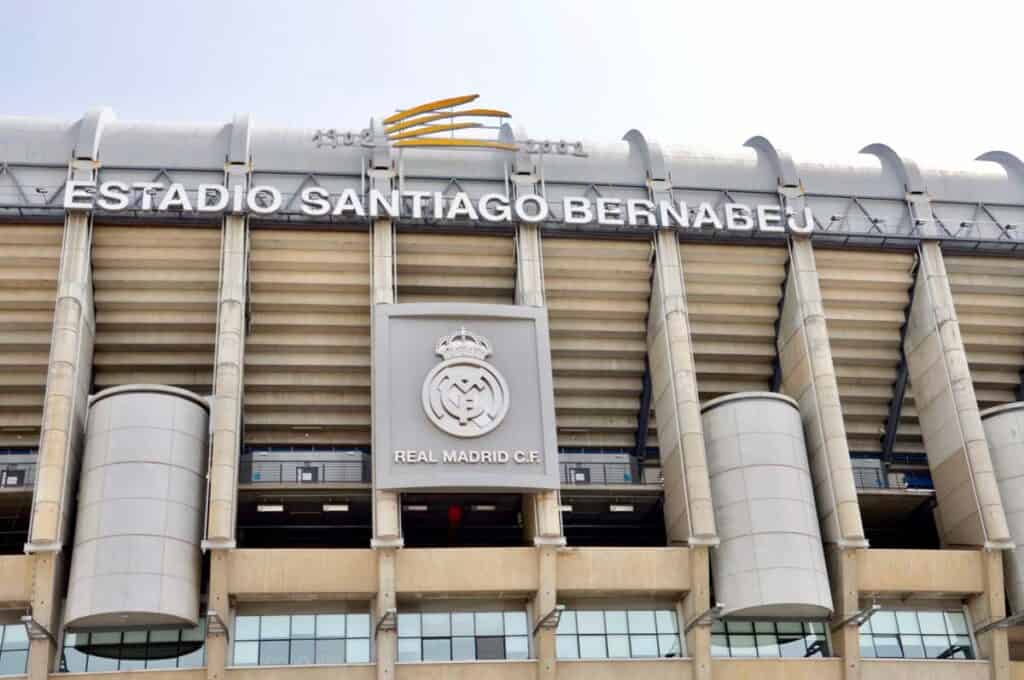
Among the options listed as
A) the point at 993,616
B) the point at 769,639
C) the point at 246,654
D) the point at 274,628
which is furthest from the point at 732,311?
the point at 246,654

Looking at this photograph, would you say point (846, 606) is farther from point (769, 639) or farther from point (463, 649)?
point (463, 649)

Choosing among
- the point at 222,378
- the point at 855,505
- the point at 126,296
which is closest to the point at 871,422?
the point at 855,505

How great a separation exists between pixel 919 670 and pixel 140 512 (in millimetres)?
29459

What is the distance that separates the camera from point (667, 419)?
50438 millimetres

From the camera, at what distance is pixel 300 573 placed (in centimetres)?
4469

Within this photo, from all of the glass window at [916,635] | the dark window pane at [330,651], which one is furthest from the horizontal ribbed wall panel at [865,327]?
the dark window pane at [330,651]

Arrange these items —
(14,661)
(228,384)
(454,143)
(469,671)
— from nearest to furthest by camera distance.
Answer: (14,661), (469,671), (228,384), (454,143)

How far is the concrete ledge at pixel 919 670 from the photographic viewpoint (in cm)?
4716

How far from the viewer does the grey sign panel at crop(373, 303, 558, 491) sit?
46625mm

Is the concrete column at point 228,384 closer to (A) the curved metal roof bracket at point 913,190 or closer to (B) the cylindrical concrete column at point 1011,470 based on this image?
(A) the curved metal roof bracket at point 913,190

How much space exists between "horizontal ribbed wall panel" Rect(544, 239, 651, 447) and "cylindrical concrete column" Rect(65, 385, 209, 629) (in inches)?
625

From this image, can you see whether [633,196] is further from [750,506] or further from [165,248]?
[165,248]

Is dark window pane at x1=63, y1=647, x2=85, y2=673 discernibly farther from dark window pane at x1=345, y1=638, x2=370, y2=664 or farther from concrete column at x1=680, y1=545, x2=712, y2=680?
concrete column at x1=680, y1=545, x2=712, y2=680

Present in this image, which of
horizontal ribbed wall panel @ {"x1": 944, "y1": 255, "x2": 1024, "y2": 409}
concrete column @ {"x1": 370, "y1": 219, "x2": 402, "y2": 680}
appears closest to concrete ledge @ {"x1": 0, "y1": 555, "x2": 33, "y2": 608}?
concrete column @ {"x1": 370, "y1": 219, "x2": 402, "y2": 680}
